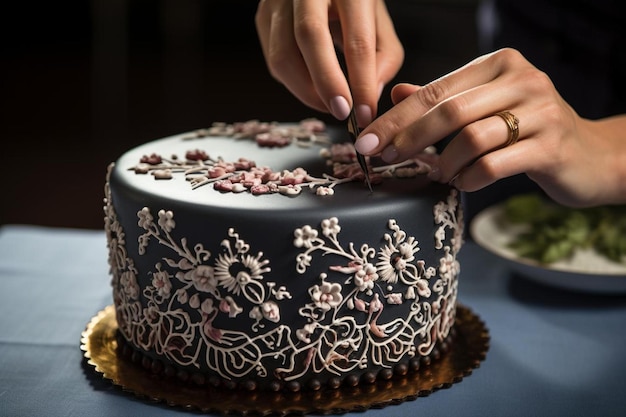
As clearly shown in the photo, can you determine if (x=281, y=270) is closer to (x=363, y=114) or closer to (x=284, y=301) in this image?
(x=284, y=301)

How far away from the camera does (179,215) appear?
128 centimetres

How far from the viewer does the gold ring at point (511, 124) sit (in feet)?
4.25

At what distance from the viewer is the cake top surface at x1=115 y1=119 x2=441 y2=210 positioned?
4.27ft

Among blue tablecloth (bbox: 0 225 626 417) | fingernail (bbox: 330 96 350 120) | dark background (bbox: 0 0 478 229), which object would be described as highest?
fingernail (bbox: 330 96 350 120)

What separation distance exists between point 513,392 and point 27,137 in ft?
14.0

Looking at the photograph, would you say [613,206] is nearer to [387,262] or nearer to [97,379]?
[387,262]

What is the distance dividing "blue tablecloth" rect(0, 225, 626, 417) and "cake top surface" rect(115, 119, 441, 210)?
0.32 meters

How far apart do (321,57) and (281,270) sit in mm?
364

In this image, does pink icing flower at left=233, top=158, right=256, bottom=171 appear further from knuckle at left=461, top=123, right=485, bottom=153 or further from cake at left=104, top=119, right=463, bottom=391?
knuckle at left=461, top=123, right=485, bottom=153

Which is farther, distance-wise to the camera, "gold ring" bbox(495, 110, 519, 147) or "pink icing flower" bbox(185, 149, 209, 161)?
"pink icing flower" bbox(185, 149, 209, 161)

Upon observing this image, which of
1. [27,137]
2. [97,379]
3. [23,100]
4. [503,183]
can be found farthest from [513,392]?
[23,100]

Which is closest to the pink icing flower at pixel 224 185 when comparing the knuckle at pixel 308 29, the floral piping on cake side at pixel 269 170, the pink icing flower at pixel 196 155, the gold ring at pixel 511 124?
→ the floral piping on cake side at pixel 269 170

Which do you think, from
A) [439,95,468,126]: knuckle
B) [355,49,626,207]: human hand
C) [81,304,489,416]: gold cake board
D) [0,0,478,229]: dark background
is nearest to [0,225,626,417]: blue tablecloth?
[81,304,489,416]: gold cake board

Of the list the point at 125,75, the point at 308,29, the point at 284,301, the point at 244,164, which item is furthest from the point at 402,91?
the point at 125,75
